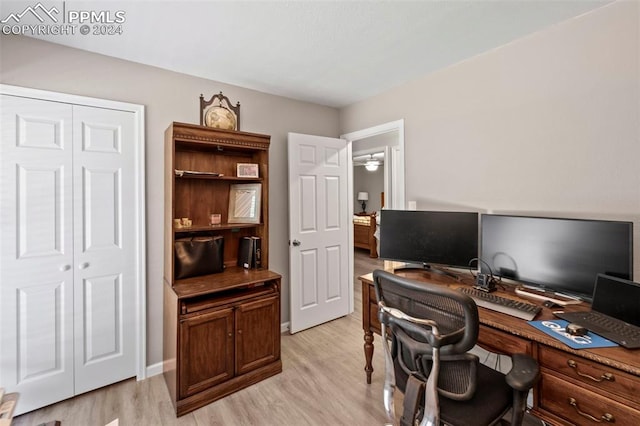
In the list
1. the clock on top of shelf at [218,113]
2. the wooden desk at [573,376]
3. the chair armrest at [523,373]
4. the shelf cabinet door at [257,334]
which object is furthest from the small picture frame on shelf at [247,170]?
the chair armrest at [523,373]

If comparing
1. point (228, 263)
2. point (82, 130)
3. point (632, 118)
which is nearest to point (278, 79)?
point (82, 130)

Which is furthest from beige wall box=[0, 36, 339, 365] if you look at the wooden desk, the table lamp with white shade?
the table lamp with white shade

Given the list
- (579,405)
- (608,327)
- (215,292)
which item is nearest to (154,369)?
(215,292)

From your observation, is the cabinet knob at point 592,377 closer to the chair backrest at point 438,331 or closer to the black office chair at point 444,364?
the black office chair at point 444,364

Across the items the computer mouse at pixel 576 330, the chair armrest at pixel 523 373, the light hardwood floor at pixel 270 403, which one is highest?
the computer mouse at pixel 576 330

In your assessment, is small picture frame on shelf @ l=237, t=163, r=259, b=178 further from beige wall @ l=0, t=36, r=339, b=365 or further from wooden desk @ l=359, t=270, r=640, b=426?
wooden desk @ l=359, t=270, r=640, b=426

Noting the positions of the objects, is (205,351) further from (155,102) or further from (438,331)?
(155,102)

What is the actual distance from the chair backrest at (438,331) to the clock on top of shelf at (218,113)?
76.3 inches

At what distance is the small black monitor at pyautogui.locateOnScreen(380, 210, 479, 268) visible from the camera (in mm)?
2090

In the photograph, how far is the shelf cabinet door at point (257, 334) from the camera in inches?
85.8

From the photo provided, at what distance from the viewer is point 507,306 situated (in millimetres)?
1531

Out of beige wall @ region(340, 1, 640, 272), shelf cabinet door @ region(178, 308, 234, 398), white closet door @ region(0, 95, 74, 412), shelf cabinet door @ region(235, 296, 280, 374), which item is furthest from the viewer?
shelf cabinet door @ region(235, 296, 280, 374)

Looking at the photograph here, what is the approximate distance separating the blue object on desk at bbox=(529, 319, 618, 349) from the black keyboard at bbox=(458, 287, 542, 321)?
2.6 inches

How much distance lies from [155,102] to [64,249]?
4.24ft
